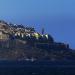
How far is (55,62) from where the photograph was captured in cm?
14825

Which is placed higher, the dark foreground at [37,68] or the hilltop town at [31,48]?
the hilltop town at [31,48]

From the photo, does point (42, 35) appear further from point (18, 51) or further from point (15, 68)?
point (15, 68)

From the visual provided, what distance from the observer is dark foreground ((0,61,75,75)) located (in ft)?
400

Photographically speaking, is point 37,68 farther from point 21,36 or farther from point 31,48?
point 21,36

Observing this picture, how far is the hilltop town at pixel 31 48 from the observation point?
148750 millimetres

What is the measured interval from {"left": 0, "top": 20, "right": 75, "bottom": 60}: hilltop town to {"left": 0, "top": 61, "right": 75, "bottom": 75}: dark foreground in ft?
5.69

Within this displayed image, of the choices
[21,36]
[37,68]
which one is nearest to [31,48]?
[21,36]

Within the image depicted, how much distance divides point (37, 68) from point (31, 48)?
19.9 m

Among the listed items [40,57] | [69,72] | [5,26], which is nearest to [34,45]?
[40,57]

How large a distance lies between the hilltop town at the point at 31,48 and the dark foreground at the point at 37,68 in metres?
1.73

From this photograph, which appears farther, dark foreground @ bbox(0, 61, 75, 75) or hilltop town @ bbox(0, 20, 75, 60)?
hilltop town @ bbox(0, 20, 75, 60)

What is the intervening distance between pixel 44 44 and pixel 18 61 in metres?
4.94

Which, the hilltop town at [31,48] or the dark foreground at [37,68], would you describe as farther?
the hilltop town at [31,48]

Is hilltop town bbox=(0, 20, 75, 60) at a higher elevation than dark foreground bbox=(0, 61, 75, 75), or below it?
higher
